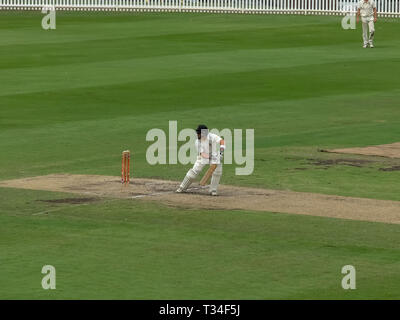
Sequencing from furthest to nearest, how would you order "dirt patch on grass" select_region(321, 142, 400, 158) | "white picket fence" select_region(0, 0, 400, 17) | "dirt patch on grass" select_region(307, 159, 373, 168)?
"white picket fence" select_region(0, 0, 400, 17) < "dirt patch on grass" select_region(321, 142, 400, 158) < "dirt patch on grass" select_region(307, 159, 373, 168)

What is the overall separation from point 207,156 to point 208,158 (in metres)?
0.04

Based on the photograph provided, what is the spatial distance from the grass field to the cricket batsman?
1.38 metres

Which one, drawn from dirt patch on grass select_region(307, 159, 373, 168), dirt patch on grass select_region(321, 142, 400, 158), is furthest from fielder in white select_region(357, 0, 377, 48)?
dirt patch on grass select_region(307, 159, 373, 168)

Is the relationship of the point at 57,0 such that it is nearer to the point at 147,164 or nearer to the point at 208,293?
the point at 147,164

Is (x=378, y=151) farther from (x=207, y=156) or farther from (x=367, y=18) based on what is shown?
(x=367, y=18)

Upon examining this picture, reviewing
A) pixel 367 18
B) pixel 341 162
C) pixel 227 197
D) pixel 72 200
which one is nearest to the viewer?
pixel 72 200

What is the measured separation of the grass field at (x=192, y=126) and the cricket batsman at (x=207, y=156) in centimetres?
138

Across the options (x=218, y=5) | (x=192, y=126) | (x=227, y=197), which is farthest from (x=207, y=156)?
(x=218, y=5)

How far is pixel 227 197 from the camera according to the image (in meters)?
26.4

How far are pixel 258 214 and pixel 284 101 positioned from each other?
54.2ft

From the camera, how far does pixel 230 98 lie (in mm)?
41250

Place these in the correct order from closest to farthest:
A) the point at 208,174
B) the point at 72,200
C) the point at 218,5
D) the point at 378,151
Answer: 1. the point at 72,200
2. the point at 208,174
3. the point at 378,151
4. the point at 218,5

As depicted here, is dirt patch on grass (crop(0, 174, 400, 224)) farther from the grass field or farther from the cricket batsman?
the grass field

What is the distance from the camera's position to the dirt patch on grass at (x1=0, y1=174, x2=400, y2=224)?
2511 centimetres
